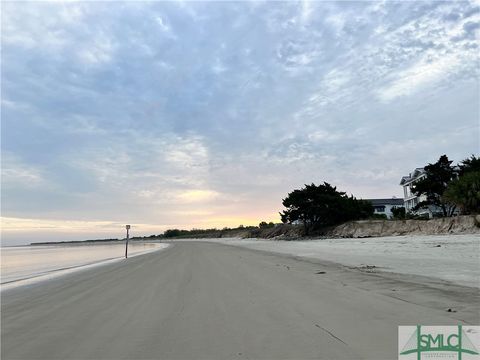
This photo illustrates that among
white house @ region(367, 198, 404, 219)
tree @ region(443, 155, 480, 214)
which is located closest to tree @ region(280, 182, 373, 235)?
tree @ region(443, 155, 480, 214)

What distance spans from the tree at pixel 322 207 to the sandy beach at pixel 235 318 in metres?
45.4

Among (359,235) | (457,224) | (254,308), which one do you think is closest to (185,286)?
(254,308)

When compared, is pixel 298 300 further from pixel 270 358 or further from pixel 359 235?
pixel 359 235

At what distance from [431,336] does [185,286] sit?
7813mm

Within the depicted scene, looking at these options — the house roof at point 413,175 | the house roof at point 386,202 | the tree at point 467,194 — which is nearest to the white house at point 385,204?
the house roof at point 386,202

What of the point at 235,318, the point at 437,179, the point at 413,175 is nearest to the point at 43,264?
the point at 235,318

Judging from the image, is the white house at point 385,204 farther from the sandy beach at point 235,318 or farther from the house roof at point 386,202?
the sandy beach at point 235,318

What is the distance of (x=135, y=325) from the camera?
22.0 ft

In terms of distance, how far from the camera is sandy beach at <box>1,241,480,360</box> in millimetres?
5125

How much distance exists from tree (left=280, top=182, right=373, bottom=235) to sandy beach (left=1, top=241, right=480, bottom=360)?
149ft

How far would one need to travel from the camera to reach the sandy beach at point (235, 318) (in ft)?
16.8

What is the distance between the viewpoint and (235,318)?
22.8 feet

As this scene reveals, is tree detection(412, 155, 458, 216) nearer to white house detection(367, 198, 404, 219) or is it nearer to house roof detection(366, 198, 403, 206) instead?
white house detection(367, 198, 404, 219)

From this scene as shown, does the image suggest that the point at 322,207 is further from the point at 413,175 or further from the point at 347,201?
the point at 413,175
